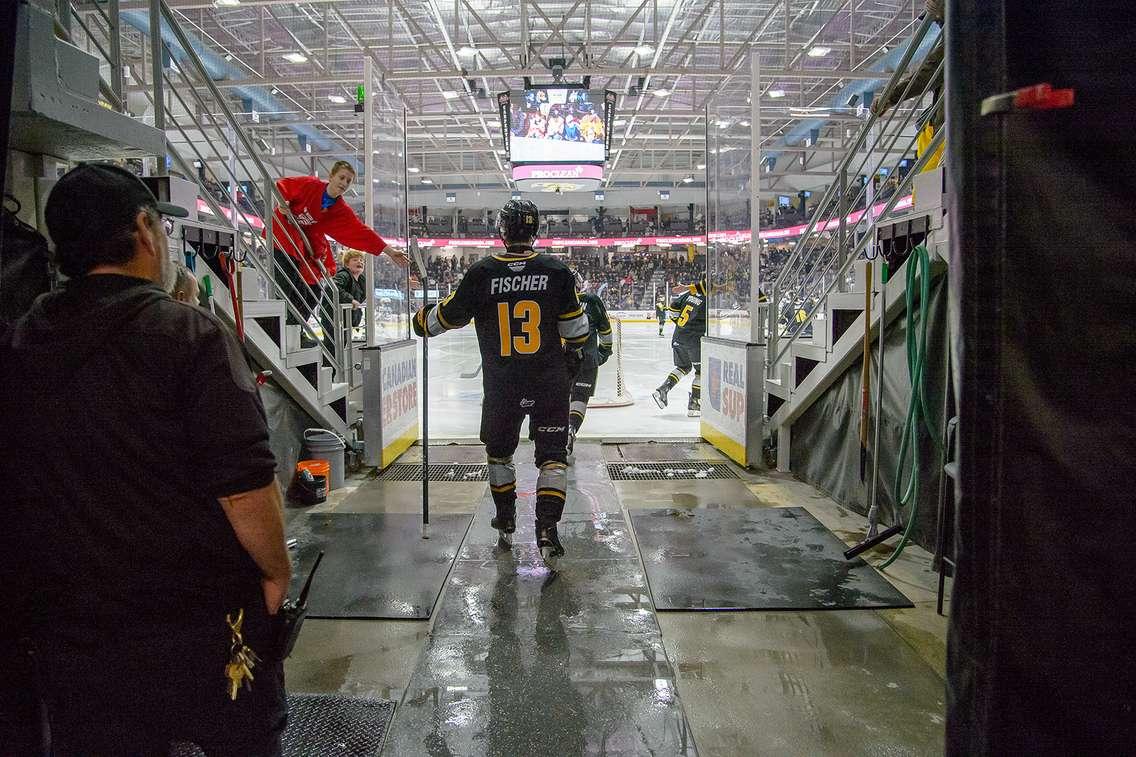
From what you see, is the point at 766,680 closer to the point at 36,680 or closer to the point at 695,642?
the point at 695,642

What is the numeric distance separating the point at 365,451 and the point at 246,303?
1807 mm

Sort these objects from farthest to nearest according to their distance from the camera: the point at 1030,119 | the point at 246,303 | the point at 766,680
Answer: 1. the point at 246,303
2. the point at 766,680
3. the point at 1030,119

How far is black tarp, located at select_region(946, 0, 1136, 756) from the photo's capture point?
2.78 feet

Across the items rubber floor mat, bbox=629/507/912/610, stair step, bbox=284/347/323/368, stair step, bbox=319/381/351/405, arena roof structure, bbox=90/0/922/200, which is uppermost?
arena roof structure, bbox=90/0/922/200

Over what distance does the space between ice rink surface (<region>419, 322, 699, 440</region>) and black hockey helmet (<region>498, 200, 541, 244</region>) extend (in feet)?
12.0

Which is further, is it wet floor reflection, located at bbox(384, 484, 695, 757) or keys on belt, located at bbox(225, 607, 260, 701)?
wet floor reflection, located at bbox(384, 484, 695, 757)

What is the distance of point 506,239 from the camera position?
3984mm

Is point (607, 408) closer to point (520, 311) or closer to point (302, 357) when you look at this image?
point (302, 357)

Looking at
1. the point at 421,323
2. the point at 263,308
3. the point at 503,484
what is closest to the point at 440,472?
the point at 263,308

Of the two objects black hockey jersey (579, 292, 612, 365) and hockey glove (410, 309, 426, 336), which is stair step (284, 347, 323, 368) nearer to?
hockey glove (410, 309, 426, 336)

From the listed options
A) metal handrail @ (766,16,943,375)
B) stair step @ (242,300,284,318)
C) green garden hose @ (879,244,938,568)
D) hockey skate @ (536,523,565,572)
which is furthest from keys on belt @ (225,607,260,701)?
metal handrail @ (766,16,943,375)

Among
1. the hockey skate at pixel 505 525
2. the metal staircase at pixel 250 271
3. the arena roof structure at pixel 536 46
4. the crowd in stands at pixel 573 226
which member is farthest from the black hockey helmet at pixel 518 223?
the crowd in stands at pixel 573 226

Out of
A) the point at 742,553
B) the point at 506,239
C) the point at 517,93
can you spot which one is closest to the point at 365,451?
the point at 506,239

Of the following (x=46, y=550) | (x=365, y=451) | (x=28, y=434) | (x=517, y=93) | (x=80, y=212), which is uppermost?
(x=517, y=93)
